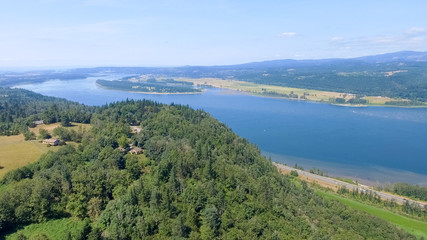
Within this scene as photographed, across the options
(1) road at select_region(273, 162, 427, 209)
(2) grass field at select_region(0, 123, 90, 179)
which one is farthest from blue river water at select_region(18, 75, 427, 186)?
(2) grass field at select_region(0, 123, 90, 179)

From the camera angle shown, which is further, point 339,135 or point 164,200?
point 339,135

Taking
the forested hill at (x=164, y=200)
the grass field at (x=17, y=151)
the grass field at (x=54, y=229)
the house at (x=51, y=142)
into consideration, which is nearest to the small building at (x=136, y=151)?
the forested hill at (x=164, y=200)

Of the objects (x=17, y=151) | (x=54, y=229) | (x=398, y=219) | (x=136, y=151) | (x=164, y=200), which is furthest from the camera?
(x=17, y=151)

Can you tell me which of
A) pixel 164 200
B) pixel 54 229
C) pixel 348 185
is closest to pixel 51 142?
pixel 54 229

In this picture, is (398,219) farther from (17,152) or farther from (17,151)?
(17,151)

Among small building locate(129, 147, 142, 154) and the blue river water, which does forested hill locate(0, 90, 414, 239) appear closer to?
small building locate(129, 147, 142, 154)

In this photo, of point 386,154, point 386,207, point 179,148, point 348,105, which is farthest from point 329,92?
point 179,148

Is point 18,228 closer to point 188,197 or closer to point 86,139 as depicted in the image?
point 188,197
